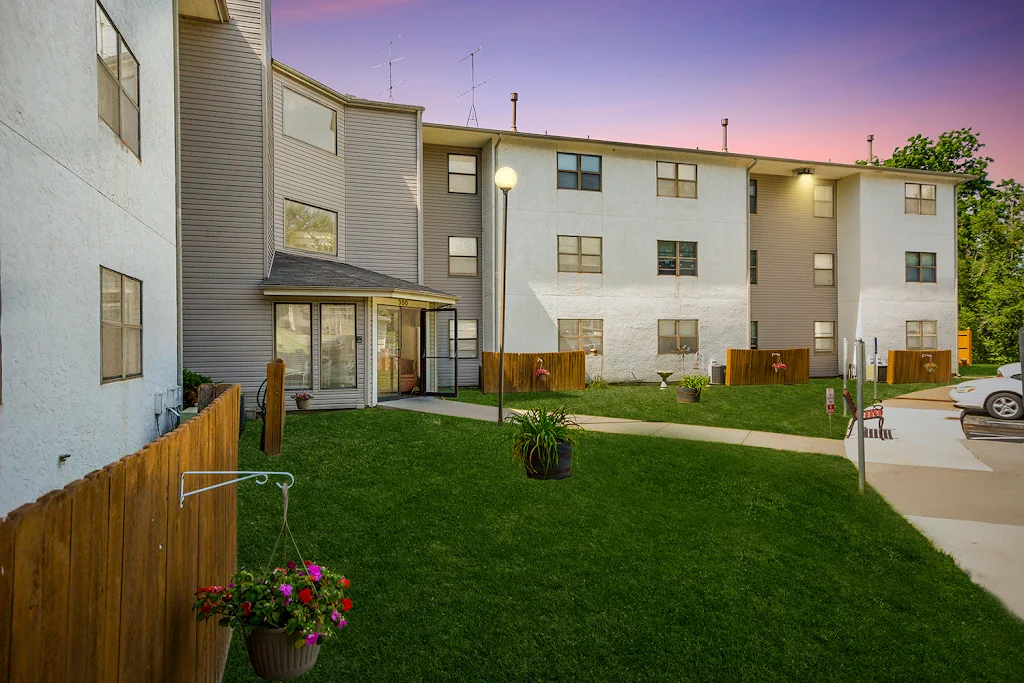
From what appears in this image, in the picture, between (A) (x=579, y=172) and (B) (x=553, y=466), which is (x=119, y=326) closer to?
(B) (x=553, y=466)

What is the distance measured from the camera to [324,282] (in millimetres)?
14984

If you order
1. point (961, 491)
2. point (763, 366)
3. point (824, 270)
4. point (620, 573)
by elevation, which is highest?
point (824, 270)

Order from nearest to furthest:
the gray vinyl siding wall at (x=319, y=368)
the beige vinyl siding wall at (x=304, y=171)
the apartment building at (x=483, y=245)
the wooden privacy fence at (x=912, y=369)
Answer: the apartment building at (x=483, y=245) < the gray vinyl siding wall at (x=319, y=368) < the beige vinyl siding wall at (x=304, y=171) < the wooden privacy fence at (x=912, y=369)

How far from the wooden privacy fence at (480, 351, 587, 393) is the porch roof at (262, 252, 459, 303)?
4177 millimetres

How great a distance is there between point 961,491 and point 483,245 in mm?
16714

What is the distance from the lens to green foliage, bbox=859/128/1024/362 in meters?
37.7

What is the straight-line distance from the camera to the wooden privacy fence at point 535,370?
67.6ft

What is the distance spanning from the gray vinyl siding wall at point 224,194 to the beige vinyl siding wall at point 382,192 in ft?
13.0

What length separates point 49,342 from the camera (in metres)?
5.46

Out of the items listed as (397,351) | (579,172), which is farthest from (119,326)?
(579,172)

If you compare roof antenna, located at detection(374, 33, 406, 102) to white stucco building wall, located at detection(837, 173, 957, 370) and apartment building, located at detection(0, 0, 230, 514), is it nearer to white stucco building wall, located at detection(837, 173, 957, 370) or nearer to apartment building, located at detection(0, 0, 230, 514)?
apartment building, located at detection(0, 0, 230, 514)

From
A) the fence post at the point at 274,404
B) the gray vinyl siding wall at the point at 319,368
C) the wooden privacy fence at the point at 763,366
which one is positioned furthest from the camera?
the wooden privacy fence at the point at 763,366

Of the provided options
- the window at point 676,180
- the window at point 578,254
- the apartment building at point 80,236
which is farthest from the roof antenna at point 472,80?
the apartment building at point 80,236

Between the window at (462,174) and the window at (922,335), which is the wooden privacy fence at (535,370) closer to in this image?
the window at (462,174)
